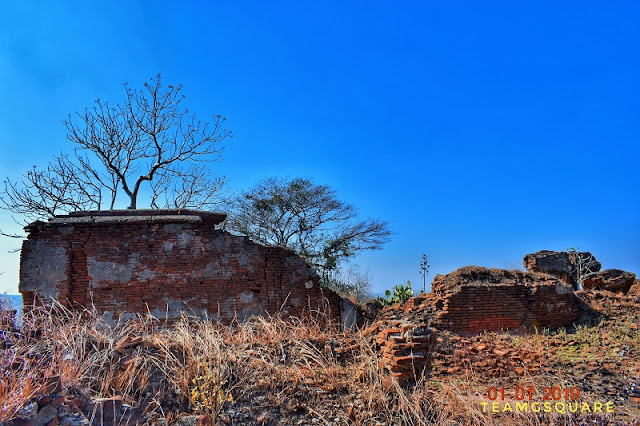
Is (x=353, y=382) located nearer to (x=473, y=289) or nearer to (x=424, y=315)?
(x=424, y=315)

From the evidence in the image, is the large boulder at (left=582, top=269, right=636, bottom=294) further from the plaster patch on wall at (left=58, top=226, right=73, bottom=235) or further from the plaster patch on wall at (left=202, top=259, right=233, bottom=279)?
the plaster patch on wall at (left=58, top=226, right=73, bottom=235)

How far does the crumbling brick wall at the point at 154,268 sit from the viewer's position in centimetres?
968

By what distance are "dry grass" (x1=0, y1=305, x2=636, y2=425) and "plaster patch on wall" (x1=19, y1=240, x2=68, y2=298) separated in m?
5.52

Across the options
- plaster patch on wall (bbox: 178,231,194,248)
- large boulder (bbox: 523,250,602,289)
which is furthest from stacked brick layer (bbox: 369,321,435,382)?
large boulder (bbox: 523,250,602,289)

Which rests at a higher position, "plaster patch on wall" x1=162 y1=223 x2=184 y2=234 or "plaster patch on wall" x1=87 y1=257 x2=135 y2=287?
"plaster patch on wall" x1=162 y1=223 x2=184 y2=234

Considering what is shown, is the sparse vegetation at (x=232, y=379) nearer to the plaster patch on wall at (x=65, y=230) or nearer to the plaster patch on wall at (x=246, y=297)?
the plaster patch on wall at (x=246, y=297)

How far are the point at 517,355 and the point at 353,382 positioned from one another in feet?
14.1

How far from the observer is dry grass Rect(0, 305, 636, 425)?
4.02 meters

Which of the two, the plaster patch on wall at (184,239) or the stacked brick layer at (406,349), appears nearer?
the stacked brick layer at (406,349)

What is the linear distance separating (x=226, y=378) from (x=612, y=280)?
1546cm

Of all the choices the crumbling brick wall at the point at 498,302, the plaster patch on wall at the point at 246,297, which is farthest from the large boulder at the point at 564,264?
the plaster patch on wall at the point at 246,297

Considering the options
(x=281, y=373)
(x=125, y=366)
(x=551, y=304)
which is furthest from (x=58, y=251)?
(x=551, y=304)

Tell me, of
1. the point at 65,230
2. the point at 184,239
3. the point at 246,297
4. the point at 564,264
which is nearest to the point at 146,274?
the point at 184,239

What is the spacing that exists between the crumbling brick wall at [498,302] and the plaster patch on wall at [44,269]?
883 cm
